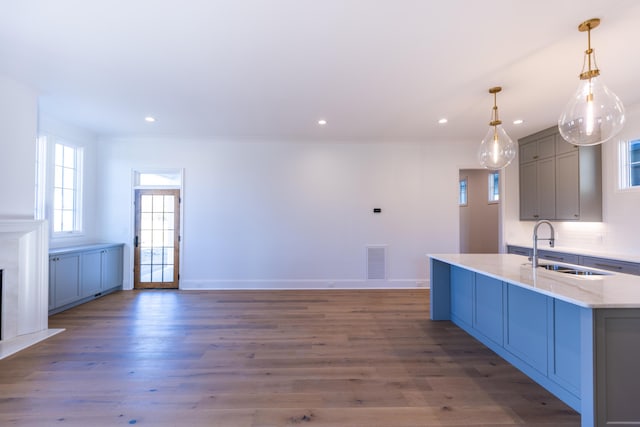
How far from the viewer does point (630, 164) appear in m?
4.10

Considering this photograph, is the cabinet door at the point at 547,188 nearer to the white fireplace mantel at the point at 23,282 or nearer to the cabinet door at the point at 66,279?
the white fireplace mantel at the point at 23,282

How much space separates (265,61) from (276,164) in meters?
2.97

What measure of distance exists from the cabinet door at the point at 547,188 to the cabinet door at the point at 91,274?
7638 millimetres

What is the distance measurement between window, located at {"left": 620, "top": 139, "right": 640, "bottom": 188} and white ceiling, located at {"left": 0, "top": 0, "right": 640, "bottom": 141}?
821 millimetres

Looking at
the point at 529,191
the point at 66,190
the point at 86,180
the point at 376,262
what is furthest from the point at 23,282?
the point at 529,191

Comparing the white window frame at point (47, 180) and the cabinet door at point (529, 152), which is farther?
the cabinet door at point (529, 152)

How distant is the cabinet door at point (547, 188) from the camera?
16.3 ft

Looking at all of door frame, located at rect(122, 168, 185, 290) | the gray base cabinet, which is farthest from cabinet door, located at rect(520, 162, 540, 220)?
the gray base cabinet

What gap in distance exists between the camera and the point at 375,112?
425 cm

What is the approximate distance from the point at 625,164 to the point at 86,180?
8.61 m

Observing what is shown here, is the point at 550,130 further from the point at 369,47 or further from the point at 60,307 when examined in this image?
the point at 60,307

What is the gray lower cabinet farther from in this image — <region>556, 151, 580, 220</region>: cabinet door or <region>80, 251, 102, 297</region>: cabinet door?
<region>556, 151, 580, 220</region>: cabinet door

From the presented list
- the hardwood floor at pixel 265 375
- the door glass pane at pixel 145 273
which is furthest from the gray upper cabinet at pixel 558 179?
the door glass pane at pixel 145 273

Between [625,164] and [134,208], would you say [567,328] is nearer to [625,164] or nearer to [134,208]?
[625,164]
